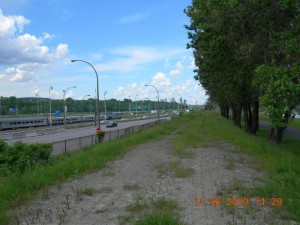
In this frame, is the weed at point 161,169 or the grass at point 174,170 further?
the weed at point 161,169

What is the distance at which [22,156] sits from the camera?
44.4 ft

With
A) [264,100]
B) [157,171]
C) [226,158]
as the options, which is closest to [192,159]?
[226,158]

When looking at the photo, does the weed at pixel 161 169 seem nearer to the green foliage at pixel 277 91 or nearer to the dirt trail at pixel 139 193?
the dirt trail at pixel 139 193

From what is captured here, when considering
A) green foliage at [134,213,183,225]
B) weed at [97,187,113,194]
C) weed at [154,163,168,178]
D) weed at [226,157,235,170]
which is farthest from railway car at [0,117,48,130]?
green foliage at [134,213,183,225]

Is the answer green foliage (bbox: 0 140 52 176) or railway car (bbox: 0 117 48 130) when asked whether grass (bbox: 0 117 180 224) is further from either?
railway car (bbox: 0 117 48 130)

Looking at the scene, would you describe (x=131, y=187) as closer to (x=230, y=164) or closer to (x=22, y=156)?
(x=230, y=164)

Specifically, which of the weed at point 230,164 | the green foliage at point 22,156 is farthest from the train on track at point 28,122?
the weed at point 230,164

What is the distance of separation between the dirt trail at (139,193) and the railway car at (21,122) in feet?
179

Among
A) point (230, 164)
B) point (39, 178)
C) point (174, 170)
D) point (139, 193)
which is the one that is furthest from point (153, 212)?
point (230, 164)

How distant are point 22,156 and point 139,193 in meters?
6.91

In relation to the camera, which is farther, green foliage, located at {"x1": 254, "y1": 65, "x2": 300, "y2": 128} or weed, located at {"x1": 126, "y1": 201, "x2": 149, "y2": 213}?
green foliage, located at {"x1": 254, "y1": 65, "x2": 300, "y2": 128}
